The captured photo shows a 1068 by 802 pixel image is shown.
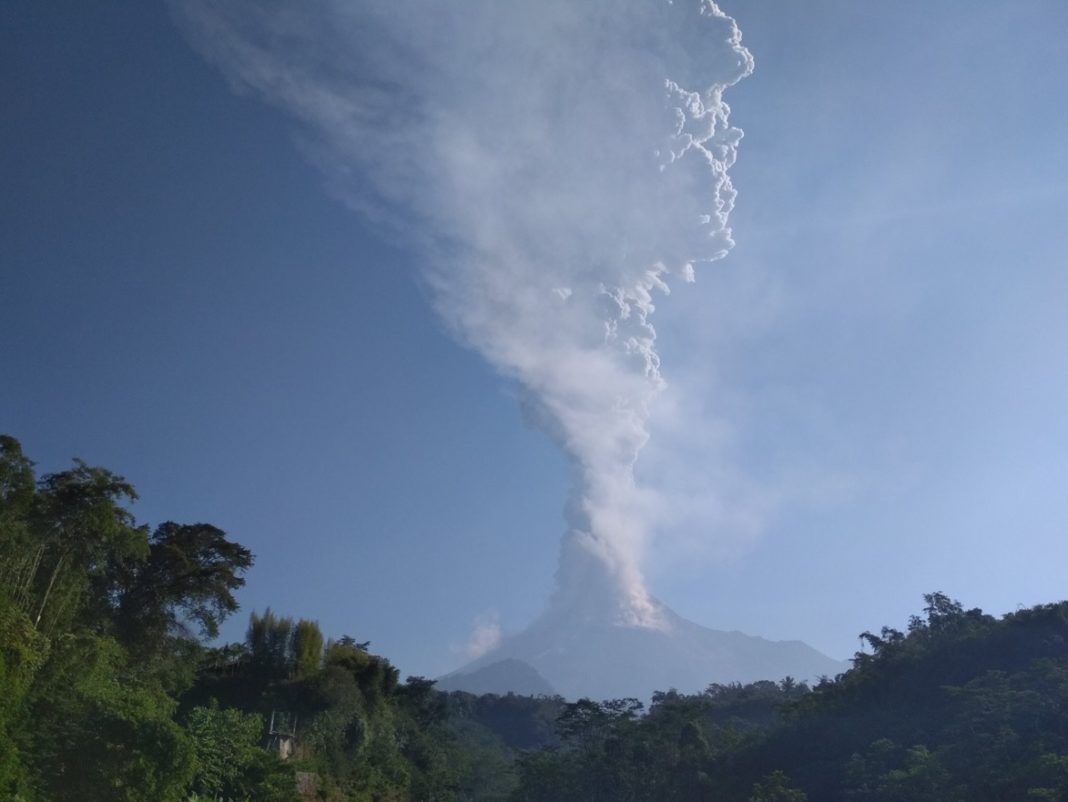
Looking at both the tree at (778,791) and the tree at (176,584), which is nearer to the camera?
the tree at (176,584)

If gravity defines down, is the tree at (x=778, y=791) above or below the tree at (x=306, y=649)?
below

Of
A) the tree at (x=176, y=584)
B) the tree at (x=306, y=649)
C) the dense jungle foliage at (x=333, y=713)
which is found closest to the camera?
the dense jungle foliage at (x=333, y=713)

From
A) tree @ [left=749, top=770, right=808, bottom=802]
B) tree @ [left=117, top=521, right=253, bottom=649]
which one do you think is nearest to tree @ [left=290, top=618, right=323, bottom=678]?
tree @ [left=117, top=521, right=253, bottom=649]

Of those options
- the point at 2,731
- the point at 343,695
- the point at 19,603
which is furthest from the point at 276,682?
the point at 2,731

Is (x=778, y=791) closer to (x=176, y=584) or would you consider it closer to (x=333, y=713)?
(x=333, y=713)

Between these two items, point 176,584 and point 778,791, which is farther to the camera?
point 778,791

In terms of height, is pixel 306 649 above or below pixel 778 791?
above

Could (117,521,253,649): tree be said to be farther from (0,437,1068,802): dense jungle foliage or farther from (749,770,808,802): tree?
(749,770,808,802): tree

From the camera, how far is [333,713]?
101ft

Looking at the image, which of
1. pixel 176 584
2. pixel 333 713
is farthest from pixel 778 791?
pixel 176 584

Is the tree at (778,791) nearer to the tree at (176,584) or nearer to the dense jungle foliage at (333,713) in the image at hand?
the dense jungle foliage at (333,713)

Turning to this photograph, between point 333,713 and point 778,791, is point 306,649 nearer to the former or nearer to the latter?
point 333,713

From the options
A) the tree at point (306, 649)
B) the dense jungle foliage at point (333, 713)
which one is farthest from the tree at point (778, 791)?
the tree at point (306, 649)

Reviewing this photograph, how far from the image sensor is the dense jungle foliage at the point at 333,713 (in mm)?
15625
